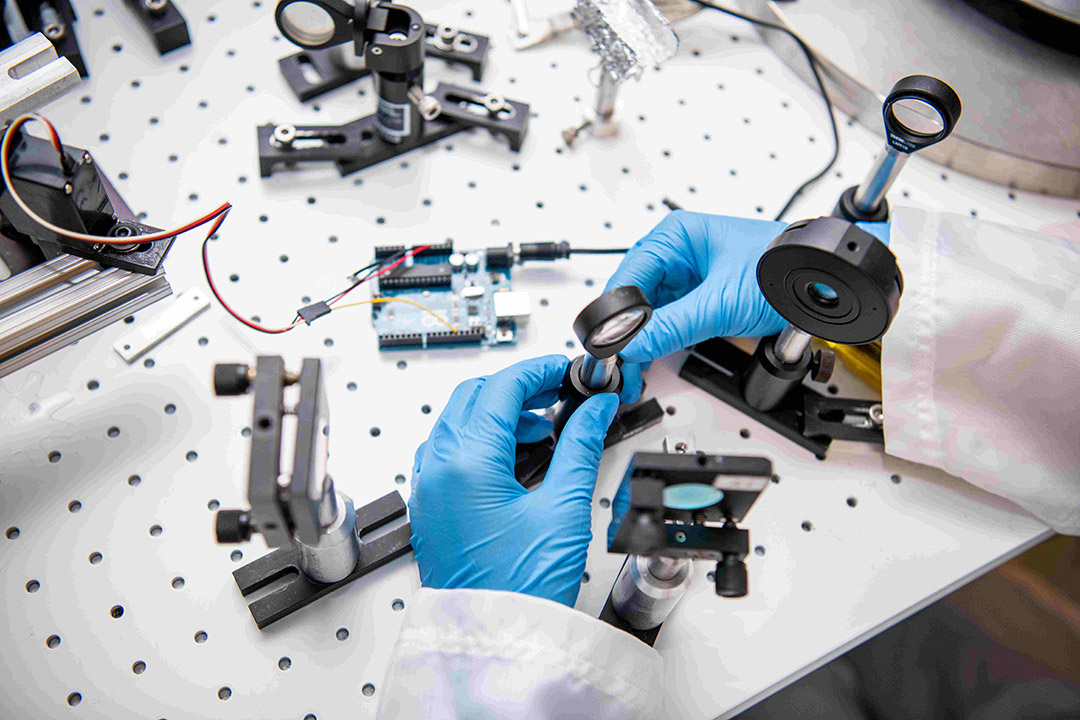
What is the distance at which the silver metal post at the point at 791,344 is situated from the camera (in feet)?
3.55

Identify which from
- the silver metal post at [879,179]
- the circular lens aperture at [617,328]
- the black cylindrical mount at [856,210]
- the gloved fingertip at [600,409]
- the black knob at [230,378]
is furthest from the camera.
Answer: the black cylindrical mount at [856,210]

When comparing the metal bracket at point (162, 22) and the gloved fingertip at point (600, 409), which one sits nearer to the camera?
the gloved fingertip at point (600, 409)

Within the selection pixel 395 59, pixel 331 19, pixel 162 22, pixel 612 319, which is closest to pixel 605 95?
pixel 395 59

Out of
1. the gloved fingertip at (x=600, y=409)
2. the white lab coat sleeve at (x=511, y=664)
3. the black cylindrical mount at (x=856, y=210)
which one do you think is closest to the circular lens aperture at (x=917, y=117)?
the black cylindrical mount at (x=856, y=210)

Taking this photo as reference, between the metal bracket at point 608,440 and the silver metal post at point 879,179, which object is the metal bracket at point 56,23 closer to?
the metal bracket at point 608,440

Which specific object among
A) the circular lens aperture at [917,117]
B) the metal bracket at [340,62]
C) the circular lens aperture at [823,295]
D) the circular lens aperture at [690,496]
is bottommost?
the circular lens aperture at [690,496]

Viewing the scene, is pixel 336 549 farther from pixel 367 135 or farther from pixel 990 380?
pixel 990 380

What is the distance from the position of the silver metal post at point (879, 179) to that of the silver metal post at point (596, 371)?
0.56 m

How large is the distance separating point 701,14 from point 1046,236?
0.84m

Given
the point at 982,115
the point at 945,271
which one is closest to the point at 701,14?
the point at 982,115

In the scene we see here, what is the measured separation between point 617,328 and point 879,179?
63 centimetres

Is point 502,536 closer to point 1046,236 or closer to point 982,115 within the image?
point 1046,236

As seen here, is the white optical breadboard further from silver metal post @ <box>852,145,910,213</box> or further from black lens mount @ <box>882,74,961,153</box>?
black lens mount @ <box>882,74,961,153</box>

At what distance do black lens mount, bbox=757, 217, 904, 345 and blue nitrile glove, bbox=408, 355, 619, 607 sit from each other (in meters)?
0.27
